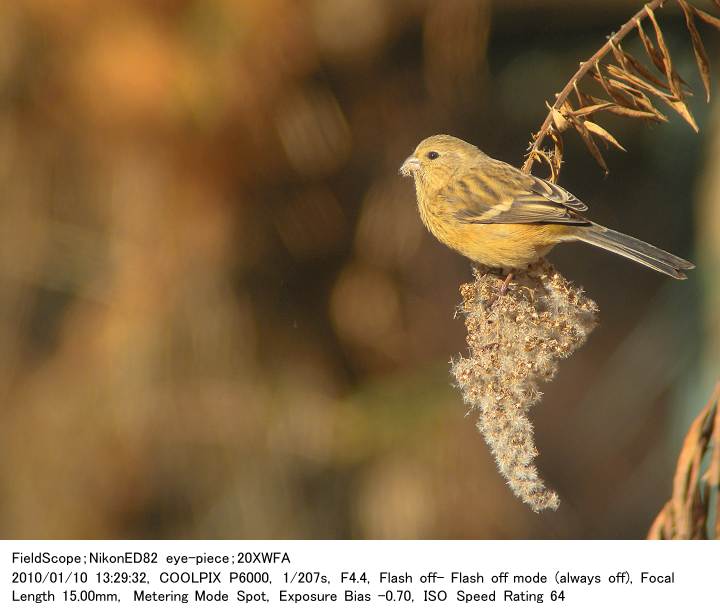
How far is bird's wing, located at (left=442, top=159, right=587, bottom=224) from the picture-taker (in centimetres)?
302

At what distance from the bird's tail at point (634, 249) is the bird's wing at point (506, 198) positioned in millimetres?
96

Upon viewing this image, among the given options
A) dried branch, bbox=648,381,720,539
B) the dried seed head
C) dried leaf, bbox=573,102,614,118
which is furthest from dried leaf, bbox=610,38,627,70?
dried branch, bbox=648,381,720,539

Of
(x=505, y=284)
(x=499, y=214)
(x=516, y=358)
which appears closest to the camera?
(x=516, y=358)

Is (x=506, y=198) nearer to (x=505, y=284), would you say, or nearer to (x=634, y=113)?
(x=505, y=284)

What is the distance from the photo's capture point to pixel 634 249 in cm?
297

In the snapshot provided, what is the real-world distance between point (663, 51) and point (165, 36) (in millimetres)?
3324

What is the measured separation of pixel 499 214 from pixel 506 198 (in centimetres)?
7

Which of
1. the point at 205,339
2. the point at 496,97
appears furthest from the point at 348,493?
the point at 496,97

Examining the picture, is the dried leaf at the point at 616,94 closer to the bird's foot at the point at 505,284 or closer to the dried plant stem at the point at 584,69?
the dried plant stem at the point at 584,69

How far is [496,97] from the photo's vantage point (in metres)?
5.86

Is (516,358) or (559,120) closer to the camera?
(559,120)

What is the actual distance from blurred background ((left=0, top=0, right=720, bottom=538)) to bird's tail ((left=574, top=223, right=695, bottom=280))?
2.29 metres

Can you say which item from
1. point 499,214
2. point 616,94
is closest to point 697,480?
point 616,94

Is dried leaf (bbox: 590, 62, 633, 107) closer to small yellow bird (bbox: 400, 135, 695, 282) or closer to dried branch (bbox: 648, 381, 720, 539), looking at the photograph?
small yellow bird (bbox: 400, 135, 695, 282)
